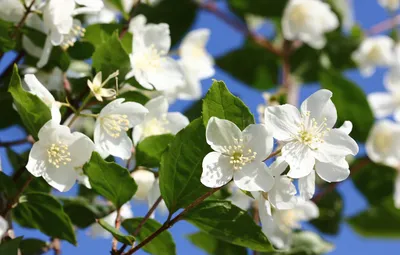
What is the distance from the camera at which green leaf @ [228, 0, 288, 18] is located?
242 centimetres

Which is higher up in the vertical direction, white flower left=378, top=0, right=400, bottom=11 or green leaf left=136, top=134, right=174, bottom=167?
green leaf left=136, top=134, right=174, bottom=167

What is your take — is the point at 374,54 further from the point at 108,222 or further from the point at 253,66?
the point at 108,222

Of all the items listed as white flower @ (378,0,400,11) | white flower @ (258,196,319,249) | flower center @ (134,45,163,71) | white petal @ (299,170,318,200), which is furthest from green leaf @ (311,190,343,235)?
white petal @ (299,170,318,200)

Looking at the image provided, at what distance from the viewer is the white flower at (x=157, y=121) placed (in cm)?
125

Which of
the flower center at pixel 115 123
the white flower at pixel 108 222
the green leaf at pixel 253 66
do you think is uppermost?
the flower center at pixel 115 123

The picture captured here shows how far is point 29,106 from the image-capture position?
106cm

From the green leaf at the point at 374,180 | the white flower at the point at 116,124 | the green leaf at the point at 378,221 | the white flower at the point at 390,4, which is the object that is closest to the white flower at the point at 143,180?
the white flower at the point at 116,124

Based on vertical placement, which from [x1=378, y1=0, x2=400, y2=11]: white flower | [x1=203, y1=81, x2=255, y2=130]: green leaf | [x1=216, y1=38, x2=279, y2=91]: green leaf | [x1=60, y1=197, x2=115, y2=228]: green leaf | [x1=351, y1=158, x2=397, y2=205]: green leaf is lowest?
[x1=351, y1=158, x2=397, y2=205]: green leaf

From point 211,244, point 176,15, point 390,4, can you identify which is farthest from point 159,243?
point 390,4

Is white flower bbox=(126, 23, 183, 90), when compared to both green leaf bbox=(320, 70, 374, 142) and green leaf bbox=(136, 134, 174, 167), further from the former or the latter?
green leaf bbox=(320, 70, 374, 142)

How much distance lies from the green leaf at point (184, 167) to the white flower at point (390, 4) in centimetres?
Answer: 169

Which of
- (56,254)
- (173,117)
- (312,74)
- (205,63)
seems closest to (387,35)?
(312,74)

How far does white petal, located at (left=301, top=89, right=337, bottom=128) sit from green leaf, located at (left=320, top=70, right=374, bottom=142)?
2.97ft

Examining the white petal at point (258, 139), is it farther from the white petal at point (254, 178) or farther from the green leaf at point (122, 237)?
the green leaf at point (122, 237)
